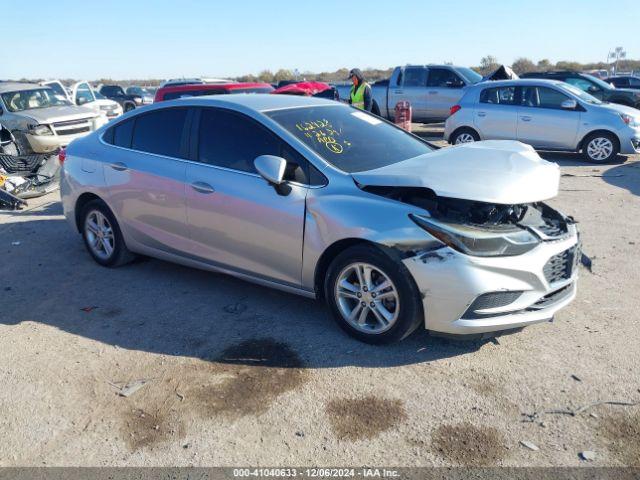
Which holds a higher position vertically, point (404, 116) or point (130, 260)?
point (404, 116)

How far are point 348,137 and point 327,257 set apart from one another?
1.15 m

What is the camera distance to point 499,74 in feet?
49.8

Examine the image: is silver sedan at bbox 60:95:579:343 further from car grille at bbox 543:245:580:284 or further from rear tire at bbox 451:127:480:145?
rear tire at bbox 451:127:480:145

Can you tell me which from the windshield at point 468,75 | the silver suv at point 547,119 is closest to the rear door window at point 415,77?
the windshield at point 468,75

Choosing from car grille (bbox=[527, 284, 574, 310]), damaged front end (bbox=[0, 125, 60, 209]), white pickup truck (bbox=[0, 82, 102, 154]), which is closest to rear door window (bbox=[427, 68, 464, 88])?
white pickup truck (bbox=[0, 82, 102, 154])

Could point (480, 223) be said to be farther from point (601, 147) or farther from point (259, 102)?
point (601, 147)

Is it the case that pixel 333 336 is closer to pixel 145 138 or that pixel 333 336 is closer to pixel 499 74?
pixel 145 138

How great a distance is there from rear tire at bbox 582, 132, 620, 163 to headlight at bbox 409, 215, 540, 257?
8.75m

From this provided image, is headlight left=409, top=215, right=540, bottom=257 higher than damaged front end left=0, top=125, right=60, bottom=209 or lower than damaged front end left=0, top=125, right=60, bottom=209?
higher

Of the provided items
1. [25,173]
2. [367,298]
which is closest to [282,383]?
[367,298]

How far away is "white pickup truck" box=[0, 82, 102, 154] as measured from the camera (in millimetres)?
12547

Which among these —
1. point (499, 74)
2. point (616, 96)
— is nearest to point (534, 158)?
point (499, 74)

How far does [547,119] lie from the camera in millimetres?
11586

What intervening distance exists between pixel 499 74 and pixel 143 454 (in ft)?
47.4
